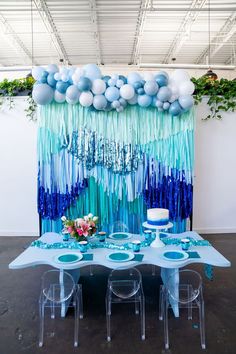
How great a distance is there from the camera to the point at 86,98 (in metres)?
3.86

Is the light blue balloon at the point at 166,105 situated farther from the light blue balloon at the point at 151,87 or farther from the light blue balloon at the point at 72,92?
the light blue balloon at the point at 72,92

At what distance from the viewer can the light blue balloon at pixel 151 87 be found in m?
3.82

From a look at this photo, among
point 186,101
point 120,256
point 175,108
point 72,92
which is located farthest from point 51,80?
point 120,256

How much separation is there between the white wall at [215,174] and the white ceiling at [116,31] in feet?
7.50

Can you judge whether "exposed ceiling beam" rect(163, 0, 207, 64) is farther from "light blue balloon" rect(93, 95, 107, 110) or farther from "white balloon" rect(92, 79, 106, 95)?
"light blue balloon" rect(93, 95, 107, 110)

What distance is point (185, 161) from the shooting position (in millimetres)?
4340

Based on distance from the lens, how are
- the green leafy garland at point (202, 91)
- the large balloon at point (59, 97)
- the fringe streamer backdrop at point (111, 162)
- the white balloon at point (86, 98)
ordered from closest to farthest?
the white balloon at point (86, 98), the large balloon at point (59, 97), the fringe streamer backdrop at point (111, 162), the green leafy garland at point (202, 91)

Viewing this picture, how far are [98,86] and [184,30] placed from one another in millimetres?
3951

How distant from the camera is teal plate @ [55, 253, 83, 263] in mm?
2482

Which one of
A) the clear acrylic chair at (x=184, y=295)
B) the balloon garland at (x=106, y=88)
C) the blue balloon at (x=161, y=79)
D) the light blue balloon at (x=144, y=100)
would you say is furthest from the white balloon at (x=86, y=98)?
the clear acrylic chair at (x=184, y=295)

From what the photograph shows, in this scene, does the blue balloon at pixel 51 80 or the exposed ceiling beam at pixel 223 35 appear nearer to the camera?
the blue balloon at pixel 51 80

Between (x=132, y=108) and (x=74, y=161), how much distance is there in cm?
125

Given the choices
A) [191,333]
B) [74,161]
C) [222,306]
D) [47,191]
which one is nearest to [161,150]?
[74,161]

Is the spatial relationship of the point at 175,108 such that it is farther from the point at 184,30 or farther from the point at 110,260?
the point at 184,30
